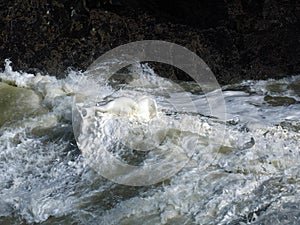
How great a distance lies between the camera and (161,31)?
779 centimetres

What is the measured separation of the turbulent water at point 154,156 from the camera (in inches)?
159

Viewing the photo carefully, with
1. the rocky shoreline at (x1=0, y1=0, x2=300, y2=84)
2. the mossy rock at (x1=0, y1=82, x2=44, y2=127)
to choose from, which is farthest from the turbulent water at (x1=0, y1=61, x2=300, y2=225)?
the rocky shoreline at (x1=0, y1=0, x2=300, y2=84)

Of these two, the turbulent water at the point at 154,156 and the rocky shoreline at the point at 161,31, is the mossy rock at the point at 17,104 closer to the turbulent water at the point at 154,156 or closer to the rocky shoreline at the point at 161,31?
the turbulent water at the point at 154,156

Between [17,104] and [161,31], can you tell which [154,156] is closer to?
[17,104]

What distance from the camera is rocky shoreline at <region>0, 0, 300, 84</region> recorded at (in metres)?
7.36

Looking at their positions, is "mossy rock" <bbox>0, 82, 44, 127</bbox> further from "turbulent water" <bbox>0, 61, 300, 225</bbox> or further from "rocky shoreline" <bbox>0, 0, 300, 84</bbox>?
"rocky shoreline" <bbox>0, 0, 300, 84</bbox>

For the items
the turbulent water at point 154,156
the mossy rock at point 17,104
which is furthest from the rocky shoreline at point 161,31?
the mossy rock at point 17,104

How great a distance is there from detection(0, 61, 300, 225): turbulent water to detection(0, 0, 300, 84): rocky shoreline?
1.04m

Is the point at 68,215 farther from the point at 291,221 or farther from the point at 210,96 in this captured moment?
the point at 210,96

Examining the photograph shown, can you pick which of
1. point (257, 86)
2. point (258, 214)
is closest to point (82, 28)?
point (257, 86)

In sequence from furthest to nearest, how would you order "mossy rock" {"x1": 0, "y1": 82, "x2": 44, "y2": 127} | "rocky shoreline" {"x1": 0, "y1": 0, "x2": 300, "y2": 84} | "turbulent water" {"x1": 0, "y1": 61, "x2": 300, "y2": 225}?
"rocky shoreline" {"x1": 0, "y1": 0, "x2": 300, "y2": 84}, "mossy rock" {"x1": 0, "y1": 82, "x2": 44, "y2": 127}, "turbulent water" {"x1": 0, "y1": 61, "x2": 300, "y2": 225}

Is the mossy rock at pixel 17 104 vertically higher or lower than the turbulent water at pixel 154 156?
higher

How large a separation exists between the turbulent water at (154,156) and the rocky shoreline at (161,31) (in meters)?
1.04

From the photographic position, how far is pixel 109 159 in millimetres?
4766
